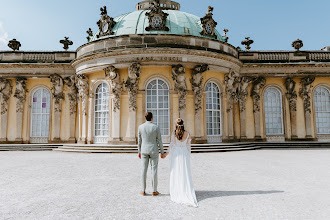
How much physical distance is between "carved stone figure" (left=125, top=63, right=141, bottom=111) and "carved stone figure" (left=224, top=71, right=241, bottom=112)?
6388 millimetres

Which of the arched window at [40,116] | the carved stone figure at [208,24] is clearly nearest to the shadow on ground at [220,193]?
the carved stone figure at [208,24]

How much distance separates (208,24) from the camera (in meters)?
17.9

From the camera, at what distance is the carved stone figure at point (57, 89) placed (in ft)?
61.4

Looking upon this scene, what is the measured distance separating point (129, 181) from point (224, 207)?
2.95 metres

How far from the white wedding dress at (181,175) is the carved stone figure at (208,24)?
1413 centimetres

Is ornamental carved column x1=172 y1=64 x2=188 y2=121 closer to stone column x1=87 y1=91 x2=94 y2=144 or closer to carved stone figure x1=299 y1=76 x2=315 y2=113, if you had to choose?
stone column x1=87 y1=91 x2=94 y2=144

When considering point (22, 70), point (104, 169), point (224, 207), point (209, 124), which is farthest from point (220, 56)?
point (22, 70)

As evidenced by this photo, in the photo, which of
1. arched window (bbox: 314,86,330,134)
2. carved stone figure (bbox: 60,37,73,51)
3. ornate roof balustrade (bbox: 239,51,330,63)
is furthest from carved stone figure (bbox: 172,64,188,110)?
arched window (bbox: 314,86,330,134)

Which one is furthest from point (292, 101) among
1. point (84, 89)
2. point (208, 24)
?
point (84, 89)

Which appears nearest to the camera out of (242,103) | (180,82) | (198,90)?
(180,82)

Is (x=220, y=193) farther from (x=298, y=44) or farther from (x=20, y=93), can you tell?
(x=298, y=44)

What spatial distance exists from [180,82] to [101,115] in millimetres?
5952

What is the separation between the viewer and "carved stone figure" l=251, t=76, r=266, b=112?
62.3 feet

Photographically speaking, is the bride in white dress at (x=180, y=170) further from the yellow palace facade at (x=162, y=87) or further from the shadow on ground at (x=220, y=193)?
the yellow palace facade at (x=162, y=87)
